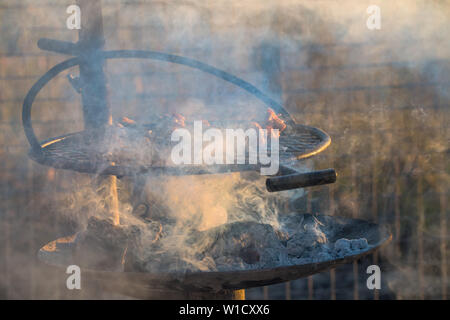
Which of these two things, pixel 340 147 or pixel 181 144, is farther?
pixel 340 147

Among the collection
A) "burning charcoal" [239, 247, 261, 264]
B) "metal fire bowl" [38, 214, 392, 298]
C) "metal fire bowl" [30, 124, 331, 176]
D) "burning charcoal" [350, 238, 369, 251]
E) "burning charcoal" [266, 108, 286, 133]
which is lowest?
"metal fire bowl" [38, 214, 392, 298]

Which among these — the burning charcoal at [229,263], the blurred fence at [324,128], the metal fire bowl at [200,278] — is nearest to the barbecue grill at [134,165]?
the metal fire bowl at [200,278]

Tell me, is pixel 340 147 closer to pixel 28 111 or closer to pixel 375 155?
pixel 375 155

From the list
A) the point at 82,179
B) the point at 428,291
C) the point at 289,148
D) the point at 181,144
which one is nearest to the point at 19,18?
the point at 82,179

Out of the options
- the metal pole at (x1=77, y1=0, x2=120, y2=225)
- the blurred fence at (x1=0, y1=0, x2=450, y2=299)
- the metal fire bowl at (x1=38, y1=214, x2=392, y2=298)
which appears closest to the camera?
the metal fire bowl at (x1=38, y1=214, x2=392, y2=298)

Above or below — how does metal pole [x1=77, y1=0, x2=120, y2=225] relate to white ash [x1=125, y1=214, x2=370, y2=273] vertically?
above

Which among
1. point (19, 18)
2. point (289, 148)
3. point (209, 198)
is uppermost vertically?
point (19, 18)

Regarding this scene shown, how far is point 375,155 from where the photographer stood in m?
3.76

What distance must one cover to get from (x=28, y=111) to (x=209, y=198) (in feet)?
3.55

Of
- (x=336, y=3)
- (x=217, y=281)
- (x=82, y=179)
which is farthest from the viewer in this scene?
(x=336, y=3)

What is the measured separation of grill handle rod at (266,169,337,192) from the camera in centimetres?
144

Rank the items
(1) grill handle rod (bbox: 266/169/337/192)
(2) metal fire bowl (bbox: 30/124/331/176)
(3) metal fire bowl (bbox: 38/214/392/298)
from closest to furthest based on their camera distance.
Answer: (1) grill handle rod (bbox: 266/169/337/192)
(2) metal fire bowl (bbox: 30/124/331/176)
(3) metal fire bowl (bbox: 38/214/392/298)

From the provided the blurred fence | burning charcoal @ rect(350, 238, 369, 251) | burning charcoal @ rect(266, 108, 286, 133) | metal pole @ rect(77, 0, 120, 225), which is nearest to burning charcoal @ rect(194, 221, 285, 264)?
burning charcoal @ rect(350, 238, 369, 251)

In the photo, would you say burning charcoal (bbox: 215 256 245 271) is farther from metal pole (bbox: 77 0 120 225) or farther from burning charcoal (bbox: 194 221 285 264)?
metal pole (bbox: 77 0 120 225)
